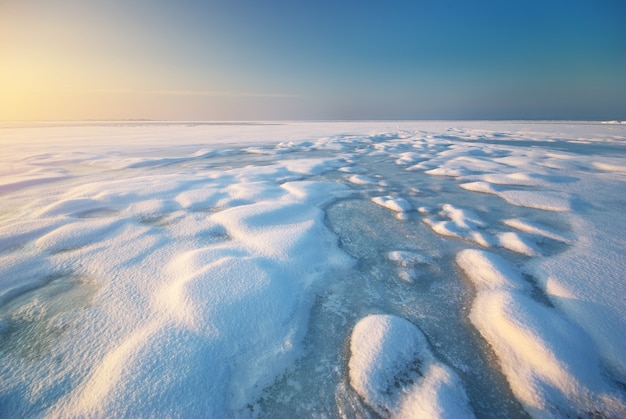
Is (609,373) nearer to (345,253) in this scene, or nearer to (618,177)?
(345,253)

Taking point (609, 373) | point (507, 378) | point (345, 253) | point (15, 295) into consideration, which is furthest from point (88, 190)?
point (609, 373)

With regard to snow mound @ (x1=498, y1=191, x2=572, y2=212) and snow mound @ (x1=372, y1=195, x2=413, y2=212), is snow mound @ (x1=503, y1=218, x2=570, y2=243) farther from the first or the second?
snow mound @ (x1=372, y1=195, x2=413, y2=212)

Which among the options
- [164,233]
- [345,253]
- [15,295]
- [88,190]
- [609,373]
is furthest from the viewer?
[88,190]

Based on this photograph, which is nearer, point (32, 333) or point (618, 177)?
point (32, 333)

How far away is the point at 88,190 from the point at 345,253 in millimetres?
4156

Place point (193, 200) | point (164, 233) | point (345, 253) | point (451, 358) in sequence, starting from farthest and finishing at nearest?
1. point (193, 200)
2. point (164, 233)
3. point (345, 253)
4. point (451, 358)

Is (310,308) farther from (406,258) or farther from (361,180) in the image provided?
(361,180)

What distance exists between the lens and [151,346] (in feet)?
4.41

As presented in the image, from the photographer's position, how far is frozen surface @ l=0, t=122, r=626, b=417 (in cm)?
120

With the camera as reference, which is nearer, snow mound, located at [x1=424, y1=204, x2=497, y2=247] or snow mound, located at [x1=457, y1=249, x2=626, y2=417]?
snow mound, located at [x1=457, y1=249, x2=626, y2=417]

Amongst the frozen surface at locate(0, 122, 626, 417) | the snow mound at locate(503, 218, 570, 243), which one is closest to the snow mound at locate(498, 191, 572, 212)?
the frozen surface at locate(0, 122, 626, 417)

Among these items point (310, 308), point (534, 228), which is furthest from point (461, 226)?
point (310, 308)

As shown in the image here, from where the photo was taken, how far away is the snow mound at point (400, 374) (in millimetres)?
1148

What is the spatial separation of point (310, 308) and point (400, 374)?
2.16 feet
